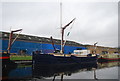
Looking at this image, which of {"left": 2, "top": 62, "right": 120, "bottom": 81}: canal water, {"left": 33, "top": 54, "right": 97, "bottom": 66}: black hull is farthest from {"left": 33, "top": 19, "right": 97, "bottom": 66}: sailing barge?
{"left": 2, "top": 62, "right": 120, "bottom": 81}: canal water

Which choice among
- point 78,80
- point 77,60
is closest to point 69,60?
point 77,60

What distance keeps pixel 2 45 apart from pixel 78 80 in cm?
3933

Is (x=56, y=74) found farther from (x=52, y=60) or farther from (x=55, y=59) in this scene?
(x=55, y=59)

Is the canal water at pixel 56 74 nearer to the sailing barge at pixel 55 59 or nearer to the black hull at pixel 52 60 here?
the black hull at pixel 52 60

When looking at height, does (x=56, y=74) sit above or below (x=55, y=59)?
below

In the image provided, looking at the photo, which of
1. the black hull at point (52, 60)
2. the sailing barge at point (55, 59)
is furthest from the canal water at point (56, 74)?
the sailing barge at point (55, 59)

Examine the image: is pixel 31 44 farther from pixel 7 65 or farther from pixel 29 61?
pixel 7 65

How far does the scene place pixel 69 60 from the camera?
44.6 metres

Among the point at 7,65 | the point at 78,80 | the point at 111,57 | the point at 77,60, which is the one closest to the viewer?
the point at 78,80

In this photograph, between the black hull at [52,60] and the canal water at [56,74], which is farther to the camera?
the black hull at [52,60]

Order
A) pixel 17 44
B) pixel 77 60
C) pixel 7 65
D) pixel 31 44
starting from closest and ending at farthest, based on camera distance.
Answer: pixel 7 65 < pixel 77 60 < pixel 17 44 < pixel 31 44

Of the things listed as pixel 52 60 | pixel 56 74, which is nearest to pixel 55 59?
pixel 52 60

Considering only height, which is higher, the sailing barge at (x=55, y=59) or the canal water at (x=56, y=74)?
the sailing barge at (x=55, y=59)

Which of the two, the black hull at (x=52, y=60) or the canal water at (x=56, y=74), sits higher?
the black hull at (x=52, y=60)
